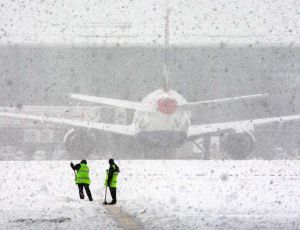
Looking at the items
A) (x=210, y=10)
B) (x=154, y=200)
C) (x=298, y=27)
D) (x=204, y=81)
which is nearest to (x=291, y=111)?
(x=204, y=81)

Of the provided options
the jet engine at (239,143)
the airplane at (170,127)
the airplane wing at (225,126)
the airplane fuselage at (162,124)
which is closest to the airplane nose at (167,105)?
the airplane at (170,127)

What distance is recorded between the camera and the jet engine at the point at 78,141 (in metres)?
31.5

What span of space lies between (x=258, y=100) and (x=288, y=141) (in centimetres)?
538

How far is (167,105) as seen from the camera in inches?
1199

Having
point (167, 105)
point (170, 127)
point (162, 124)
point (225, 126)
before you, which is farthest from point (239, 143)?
point (167, 105)

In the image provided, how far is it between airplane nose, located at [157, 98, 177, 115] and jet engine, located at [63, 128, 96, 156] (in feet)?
15.6

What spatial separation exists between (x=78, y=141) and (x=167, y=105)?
18.4ft

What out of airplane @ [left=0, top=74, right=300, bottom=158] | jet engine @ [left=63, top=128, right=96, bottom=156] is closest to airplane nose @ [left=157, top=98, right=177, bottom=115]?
airplane @ [left=0, top=74, right=300, bottom=158]

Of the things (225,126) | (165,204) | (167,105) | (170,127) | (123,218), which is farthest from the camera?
(170,127)

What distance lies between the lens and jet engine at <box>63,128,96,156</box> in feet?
103

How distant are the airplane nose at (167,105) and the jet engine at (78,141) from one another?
4752mm

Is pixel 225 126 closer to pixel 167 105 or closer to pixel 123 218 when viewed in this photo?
pixel 167 105

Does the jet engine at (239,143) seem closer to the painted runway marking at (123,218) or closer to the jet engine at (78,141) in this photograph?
the jet engine at (78,141)

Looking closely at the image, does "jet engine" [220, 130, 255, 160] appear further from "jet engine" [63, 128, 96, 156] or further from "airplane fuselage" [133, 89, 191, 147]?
"jet engine" [63, 128, 96, 156]
